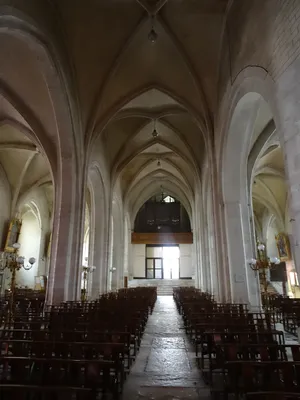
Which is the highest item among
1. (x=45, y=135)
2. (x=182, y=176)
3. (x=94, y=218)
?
(x=182, y=176)

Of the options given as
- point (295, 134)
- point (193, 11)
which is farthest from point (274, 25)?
point (193, 11)

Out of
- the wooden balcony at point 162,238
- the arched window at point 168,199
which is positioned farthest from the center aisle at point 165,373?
the arched window at point 168,199

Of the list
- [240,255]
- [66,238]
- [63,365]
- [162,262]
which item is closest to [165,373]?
[63,365]

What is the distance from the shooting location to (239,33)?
763cm

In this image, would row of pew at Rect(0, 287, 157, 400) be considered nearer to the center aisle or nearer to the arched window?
the center aisle

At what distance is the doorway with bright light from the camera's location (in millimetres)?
30031

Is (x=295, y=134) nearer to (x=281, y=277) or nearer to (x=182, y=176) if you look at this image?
(x=182, y=176)

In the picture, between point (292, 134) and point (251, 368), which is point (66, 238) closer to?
point (292, 134)

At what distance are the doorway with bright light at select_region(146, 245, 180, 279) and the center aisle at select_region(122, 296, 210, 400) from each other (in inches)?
914

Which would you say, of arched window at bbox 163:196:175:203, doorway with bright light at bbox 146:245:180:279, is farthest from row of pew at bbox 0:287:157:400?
arched window at bbox 163:196:175:203

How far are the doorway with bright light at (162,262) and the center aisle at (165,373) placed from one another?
2322 centimetres

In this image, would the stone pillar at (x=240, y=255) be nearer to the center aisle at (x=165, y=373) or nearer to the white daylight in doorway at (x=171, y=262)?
the center aisle at (x=165, y=373)

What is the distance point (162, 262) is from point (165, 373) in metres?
26.3

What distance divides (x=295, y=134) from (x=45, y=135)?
9.93m
